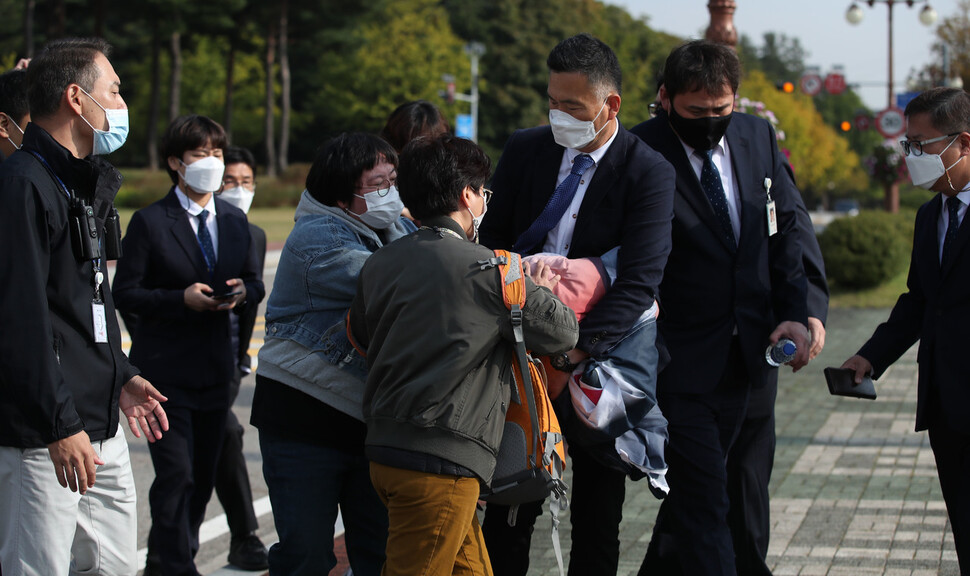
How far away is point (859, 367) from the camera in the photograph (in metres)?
4.26

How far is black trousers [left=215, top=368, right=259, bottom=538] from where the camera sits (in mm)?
5367

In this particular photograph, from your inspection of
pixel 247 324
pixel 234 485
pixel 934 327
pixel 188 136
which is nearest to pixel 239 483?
pixel 234 485

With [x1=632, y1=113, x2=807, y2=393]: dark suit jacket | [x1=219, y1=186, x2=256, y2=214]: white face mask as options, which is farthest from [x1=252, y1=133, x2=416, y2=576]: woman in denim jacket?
[x1=219, y1=186, x2=256, y2=214]: white face mask

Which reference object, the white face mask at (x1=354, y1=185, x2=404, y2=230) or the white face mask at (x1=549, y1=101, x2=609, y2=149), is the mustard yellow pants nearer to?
the white face mask at (x1=354, y1=185, x2=404, y2=230)

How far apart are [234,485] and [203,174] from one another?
61.8 inches

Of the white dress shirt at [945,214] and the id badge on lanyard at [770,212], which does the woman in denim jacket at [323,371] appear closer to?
the id badge on lanyard at [770,212]

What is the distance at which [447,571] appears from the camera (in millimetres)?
3109

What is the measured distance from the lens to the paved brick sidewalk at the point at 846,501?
5180 mm

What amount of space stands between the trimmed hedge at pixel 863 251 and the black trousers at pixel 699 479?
15.1 m

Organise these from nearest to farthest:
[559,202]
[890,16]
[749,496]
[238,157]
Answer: [559,202], [749,496], [238,157], [890,16]

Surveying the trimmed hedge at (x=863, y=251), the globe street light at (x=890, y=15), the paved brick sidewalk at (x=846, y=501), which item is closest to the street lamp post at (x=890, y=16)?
the globe street light at (x=890, y=15)

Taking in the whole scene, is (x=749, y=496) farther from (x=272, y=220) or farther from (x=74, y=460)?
(x=272, y=220)

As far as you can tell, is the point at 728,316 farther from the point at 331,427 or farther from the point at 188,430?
the point at 188,430

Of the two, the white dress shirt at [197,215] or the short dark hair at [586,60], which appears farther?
the white dress shirt at [197,215]
